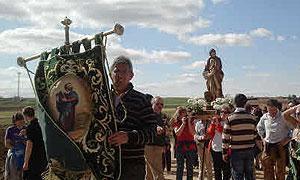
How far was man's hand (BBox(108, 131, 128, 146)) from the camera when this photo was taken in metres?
4.47

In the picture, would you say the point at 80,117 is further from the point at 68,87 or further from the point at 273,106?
the point at 273,106

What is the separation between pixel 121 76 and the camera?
4.75 meters

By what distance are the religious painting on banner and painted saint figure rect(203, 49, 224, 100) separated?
35.3 ft

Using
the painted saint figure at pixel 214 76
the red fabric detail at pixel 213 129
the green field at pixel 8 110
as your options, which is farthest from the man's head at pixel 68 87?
the green field at pixel 8 110

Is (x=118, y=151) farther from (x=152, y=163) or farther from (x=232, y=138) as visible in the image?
(x=152, y=163)

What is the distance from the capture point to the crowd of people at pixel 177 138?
187 inches

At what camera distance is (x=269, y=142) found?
1024 centimetres

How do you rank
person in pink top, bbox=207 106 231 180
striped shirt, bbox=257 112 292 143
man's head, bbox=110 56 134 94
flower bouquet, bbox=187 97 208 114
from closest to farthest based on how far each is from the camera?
1. man's head, bbox=110 56 134 94
2. striped shirt, bbox=257 112 292 143
3. person in pink top, bbox=207 106 231 180
4. flower bouquet, bbox=187 97 208 114

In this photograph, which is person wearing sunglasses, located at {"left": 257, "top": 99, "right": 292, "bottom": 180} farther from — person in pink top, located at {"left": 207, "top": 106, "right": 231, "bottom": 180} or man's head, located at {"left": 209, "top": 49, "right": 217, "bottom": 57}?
man's head, located at {"left": 209, "top": 49, "right": 217, "bottom": 57}

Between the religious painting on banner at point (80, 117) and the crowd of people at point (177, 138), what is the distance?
0.53 feet

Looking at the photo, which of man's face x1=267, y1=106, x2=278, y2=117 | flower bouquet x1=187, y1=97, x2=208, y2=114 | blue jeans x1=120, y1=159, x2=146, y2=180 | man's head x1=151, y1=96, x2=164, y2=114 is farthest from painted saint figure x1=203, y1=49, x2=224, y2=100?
blue jeans x1=120, y1=159, x2=146, y2=180

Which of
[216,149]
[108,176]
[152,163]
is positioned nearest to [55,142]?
[108,176]

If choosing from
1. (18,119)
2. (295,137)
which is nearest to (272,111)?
(295,137)

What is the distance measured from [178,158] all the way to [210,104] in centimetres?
267
